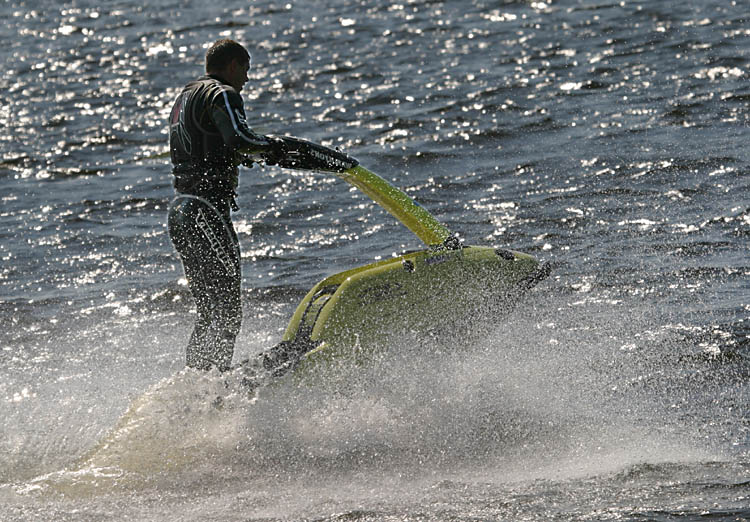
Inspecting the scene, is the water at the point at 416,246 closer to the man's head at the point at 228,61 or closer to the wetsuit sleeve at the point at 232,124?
the wetsuit sleeve at the point at 232,124

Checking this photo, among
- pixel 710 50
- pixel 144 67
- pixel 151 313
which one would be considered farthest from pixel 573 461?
pixel 144 67

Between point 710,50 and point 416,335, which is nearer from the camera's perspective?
point 416,335

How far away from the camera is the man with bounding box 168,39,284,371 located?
6.36m

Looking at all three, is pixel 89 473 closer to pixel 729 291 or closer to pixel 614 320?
pixel 614 320

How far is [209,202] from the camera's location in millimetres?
6566

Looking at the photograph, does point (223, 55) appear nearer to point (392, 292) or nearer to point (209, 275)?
point (209, 275)

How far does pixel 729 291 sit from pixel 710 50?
28.7 ft

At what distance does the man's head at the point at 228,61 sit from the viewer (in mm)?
6547

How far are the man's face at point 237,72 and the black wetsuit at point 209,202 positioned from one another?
0.25ft

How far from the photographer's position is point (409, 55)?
1841 centimetres

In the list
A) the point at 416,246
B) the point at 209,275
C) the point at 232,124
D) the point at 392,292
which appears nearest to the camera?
the point at 232,124

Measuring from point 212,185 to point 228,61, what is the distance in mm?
731

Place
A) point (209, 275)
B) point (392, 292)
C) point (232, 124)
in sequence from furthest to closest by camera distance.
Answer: point (392, 292) < point (209, 275) < point (232, 124)

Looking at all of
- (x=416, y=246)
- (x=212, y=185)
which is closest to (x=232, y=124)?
(x=212, y=185)
